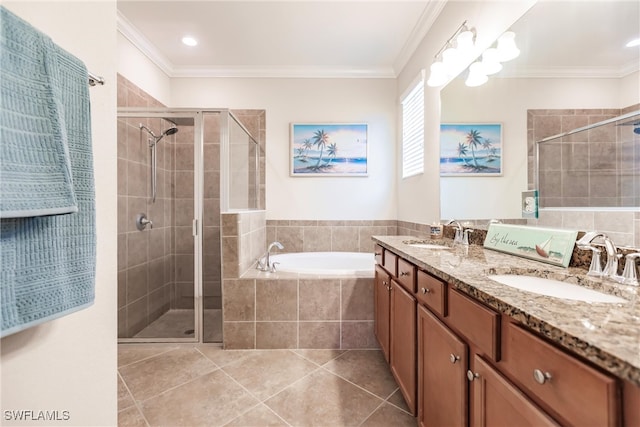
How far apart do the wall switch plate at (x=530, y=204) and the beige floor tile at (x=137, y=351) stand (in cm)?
247

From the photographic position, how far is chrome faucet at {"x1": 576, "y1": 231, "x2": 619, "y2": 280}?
87cm

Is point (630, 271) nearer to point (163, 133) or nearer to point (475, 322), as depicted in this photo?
point (475, 322)

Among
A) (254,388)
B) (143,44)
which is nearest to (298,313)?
(254,388)

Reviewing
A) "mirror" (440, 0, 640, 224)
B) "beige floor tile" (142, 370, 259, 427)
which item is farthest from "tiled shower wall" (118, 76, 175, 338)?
"mirror" (440, 0, 640, 224)

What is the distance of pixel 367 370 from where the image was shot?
5.90 ft

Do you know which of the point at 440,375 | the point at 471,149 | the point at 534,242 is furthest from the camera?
the point at 471,149

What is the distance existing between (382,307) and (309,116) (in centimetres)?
225

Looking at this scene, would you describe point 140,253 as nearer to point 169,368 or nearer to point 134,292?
point 134,292

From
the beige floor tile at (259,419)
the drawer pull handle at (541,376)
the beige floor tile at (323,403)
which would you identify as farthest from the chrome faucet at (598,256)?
the beige floor tile at (259,419)

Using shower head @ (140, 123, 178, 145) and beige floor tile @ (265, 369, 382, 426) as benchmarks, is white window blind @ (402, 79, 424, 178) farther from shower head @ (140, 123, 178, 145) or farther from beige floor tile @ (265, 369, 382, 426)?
shower head @ (140, 123, 178, 145)

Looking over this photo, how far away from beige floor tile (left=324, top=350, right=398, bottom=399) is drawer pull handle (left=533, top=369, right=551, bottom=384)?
119 centimetres

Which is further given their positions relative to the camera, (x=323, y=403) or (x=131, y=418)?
(x=323, y=403)

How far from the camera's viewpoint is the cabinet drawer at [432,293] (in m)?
1.00

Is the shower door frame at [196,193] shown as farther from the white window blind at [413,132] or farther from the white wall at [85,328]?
the white window blind at [413,132]
